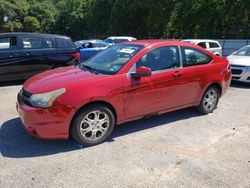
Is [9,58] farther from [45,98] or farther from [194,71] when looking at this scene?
[194,71]

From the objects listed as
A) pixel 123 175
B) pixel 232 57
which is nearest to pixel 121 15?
pixel 232 57

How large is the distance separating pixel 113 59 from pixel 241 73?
17.9 feet

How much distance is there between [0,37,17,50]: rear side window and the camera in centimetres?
791

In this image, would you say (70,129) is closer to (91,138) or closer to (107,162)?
(91,138)

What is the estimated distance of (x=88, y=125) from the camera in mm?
4074

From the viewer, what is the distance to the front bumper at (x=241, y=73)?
855 centimetres

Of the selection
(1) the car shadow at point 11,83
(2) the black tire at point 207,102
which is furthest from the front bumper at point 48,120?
(1) the car shadow at point 11,83

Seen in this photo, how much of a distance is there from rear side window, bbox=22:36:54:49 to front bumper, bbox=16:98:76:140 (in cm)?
490

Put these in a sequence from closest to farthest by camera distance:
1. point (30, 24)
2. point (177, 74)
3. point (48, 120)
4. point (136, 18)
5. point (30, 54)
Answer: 1. point (48, 120)
2. point (177, 74)
3. point (30, 54)
4. point (136, 18)
5. point (30, 24)

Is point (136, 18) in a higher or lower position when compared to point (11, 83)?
higher

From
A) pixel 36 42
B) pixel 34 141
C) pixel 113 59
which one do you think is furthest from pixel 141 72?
pixel 36 42

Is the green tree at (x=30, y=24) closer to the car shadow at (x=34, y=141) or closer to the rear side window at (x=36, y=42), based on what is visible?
the rear side window at (x=36, y=42)

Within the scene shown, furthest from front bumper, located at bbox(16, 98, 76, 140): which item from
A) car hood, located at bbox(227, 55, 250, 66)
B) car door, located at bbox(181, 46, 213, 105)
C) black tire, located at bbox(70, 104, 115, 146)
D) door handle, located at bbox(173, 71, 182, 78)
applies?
car hood, located at bbox(227, 55, 250, 66)

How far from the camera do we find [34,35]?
842 cm
